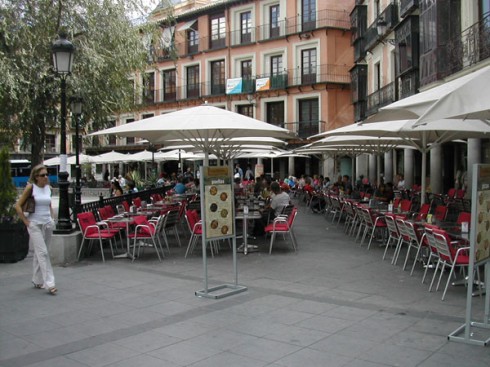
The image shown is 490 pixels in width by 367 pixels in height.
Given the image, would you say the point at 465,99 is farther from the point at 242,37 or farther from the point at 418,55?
the point at 242,37

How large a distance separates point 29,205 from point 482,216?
5.51m

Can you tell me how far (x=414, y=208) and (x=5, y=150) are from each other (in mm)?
9465

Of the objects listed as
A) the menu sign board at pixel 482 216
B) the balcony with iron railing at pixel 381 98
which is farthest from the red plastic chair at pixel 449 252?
the balcony with iron railing at pixel 381 98

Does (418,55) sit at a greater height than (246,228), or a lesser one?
greater

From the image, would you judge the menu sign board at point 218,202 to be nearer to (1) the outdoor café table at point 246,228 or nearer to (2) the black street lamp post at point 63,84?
(1) the outdoor café table at point 246,228

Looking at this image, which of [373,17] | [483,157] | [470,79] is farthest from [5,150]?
[373,17]

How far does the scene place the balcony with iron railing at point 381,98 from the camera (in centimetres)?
2208

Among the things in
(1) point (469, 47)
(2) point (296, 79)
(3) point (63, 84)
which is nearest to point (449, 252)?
(3) point (63, 84)

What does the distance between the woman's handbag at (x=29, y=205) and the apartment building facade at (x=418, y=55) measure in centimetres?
1106

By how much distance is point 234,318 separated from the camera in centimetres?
580

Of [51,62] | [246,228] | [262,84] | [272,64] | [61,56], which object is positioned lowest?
[246,228]

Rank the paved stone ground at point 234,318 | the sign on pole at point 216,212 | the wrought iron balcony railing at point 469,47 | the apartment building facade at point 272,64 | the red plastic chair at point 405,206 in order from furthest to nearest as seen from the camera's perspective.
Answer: the apartment building facade at point 272,64 < the wrought iron balcony railing at point 469,47 < the red plastic chair at point 405,206 < the sign on pole at point 216,212 < the paved stone ground at point 234,318

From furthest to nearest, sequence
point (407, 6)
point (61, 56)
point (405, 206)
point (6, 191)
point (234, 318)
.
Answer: point (407, 6), point (405, 206), point (6, 191), point (61, 56), point (234, 318)

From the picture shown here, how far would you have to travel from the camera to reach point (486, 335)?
17.0 ft
